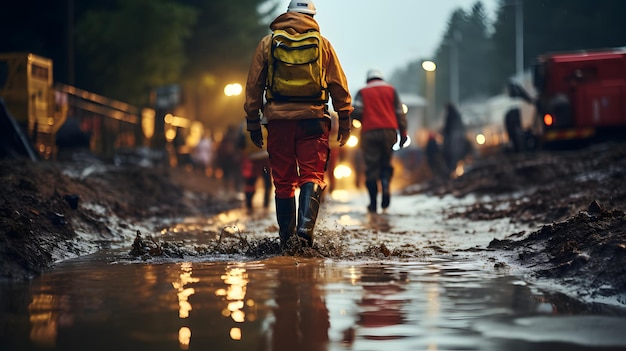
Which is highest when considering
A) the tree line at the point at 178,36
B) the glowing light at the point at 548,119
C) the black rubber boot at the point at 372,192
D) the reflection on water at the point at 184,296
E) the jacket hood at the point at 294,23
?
the tree line at the point at 178,36

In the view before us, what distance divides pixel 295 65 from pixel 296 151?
631 mm

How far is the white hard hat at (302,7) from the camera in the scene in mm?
7945

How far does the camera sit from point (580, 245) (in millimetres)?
6109

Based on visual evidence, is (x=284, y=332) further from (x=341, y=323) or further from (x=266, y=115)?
(x=266, y=115)

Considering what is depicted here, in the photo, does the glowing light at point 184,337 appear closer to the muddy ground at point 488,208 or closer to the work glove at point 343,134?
the muddy ground at point 488,208

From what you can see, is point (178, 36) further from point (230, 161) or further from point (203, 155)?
point (230, 161)

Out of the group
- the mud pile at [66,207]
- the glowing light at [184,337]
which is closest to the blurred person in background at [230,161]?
the mud pile at [66,207]

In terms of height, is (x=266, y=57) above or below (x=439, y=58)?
below

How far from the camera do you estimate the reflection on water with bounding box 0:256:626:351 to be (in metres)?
3.93

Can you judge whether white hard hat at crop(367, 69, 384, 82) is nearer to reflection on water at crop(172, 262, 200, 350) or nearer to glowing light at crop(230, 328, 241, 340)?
reflection on water at crop(172, 262, 200, 350)

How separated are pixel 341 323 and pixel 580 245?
2267mm

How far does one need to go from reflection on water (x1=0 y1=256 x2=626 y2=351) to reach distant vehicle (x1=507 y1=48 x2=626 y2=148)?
1534cm

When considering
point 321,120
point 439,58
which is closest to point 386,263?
point 321,120

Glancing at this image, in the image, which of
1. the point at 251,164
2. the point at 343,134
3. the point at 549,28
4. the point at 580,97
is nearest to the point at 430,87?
the point at 549,28
